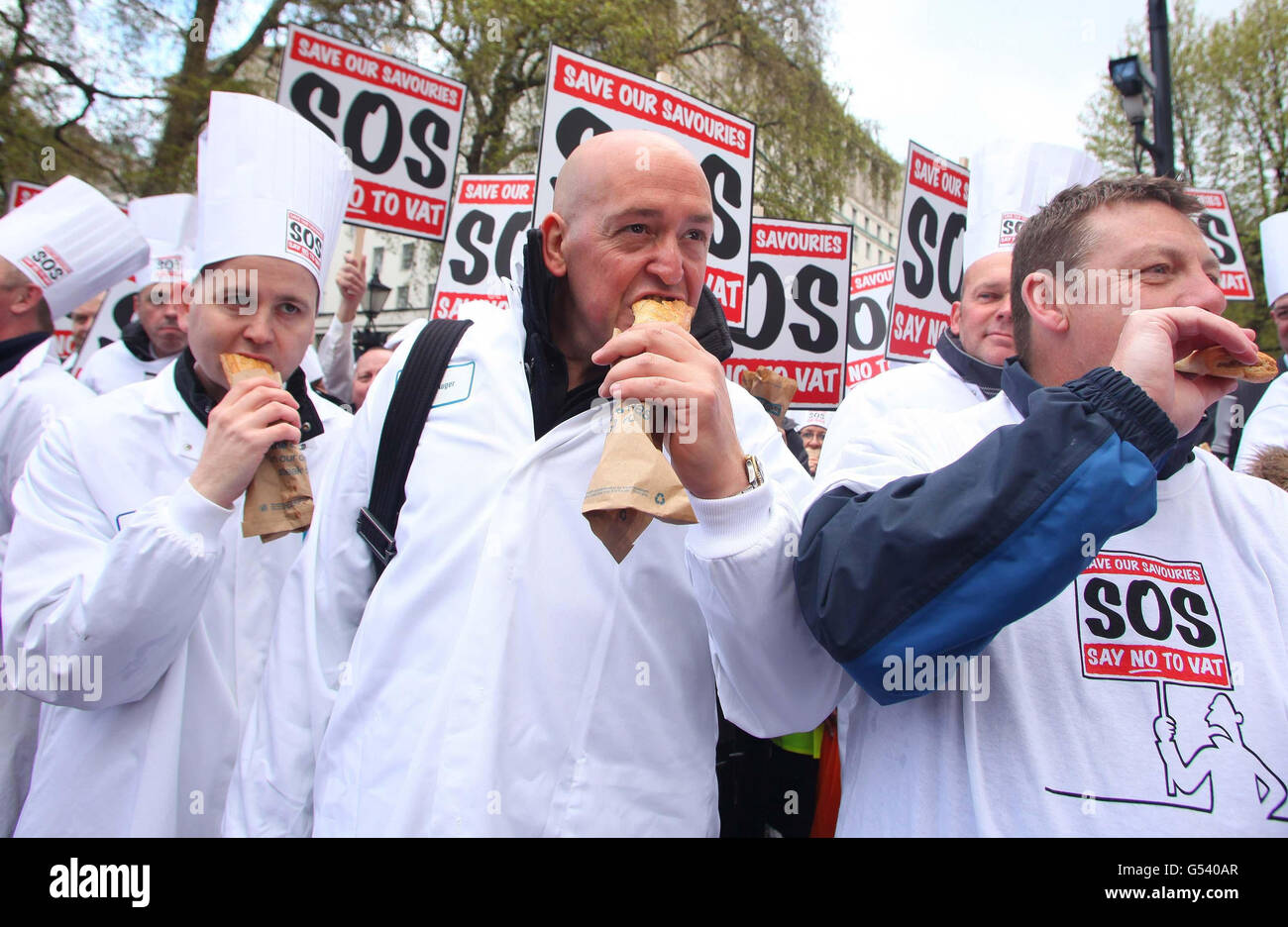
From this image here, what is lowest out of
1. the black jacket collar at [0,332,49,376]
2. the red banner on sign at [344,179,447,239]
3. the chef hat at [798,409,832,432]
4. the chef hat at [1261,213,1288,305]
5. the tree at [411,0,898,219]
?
the black jacket collar at [0,332,49,376]

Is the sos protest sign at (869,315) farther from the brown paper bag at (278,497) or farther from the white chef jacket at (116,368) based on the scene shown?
the brown paper bag at (278,497)

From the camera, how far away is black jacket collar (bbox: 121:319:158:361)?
18.1 ft

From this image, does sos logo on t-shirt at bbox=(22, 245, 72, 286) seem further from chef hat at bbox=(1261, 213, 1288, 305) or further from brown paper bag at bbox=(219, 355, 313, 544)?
chef hat at bbox=(1261, 213, 1288, 305)

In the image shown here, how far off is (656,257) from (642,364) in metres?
0.45

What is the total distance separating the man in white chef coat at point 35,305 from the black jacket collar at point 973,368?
3.32m

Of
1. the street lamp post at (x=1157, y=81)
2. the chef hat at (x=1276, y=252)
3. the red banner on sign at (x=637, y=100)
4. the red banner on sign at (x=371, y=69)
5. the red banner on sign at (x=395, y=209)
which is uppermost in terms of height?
the street lamp post at (x=1157, y=81)

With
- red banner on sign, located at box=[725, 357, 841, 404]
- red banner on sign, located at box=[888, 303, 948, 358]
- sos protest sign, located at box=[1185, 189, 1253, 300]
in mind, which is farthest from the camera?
sos protest sign, located at box=[1185, 189, 1253, 300]

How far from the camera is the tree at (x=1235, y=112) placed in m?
19.8

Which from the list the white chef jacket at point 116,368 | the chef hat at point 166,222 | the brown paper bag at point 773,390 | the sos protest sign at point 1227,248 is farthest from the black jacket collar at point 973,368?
the sos protest sign at point 1227,248

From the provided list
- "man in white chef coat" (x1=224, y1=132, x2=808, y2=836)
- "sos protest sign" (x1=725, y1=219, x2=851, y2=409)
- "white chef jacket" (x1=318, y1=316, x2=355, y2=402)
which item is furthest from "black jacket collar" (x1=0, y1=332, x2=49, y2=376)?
"white chef jacket" (x1=318, y1=316, x2=355, y2=402)

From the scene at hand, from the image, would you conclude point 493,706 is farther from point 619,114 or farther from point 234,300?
point 619,114

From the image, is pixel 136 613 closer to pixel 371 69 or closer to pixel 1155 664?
pixel 1155 664

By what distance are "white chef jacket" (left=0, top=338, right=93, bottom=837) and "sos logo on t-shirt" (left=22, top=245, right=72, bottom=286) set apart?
12.4 inches

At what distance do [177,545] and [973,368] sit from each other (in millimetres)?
3094
